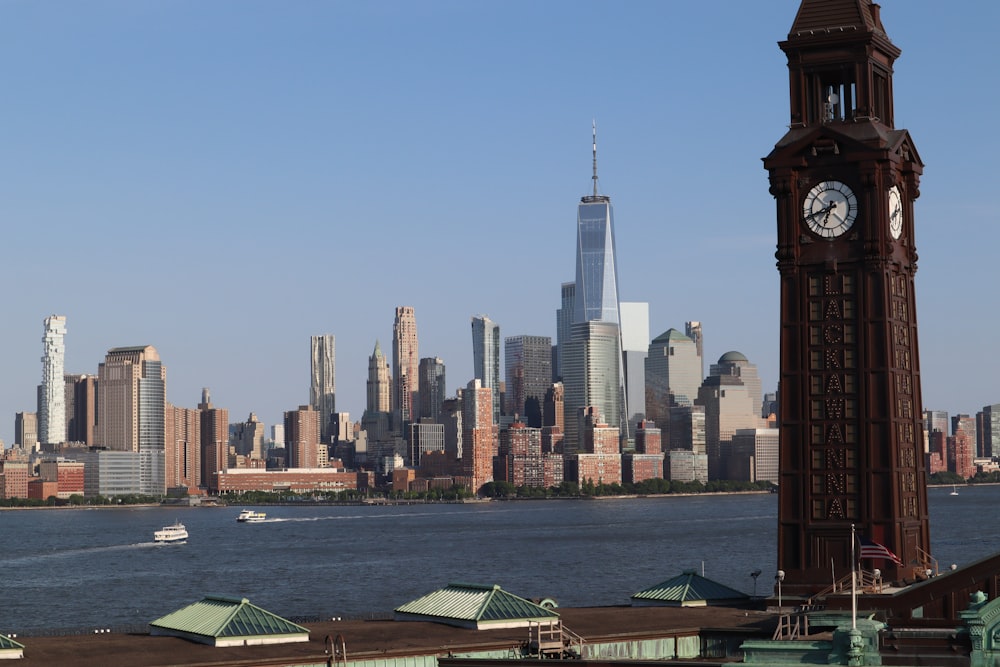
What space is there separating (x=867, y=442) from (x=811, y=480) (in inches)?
109

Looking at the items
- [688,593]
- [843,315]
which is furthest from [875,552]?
[843,315]

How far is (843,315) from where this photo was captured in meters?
69.4

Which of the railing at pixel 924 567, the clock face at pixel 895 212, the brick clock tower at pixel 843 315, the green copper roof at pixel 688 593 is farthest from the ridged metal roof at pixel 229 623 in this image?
the clock face at pixel 895 212

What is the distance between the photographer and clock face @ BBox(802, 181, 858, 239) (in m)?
69.2

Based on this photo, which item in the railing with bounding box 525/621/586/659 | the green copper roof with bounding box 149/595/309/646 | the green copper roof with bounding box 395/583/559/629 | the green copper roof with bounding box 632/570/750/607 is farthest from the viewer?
the green copper roof with bounding box 632/570/750/607

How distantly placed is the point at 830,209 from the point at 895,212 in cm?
276

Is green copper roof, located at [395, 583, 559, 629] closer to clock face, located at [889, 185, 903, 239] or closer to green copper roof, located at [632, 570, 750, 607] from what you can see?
green copper roof, located at [632, 570, 750, 607]

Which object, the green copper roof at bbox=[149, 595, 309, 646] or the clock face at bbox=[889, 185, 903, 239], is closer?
the green copper roof at bbox=[149, 595, 309, 646]

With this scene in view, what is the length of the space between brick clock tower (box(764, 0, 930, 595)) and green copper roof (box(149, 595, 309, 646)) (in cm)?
2320

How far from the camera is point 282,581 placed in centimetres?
17788

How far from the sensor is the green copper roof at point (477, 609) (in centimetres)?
5756

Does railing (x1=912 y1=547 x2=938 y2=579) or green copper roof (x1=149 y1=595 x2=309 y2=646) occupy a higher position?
railing (x1=912 y1=547 x2=938 y2=579)

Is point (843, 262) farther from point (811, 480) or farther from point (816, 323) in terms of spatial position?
point (811, 480)

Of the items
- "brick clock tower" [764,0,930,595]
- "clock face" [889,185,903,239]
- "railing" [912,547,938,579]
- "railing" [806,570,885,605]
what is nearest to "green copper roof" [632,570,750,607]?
"brick clock tower" [764,0,930,595]
